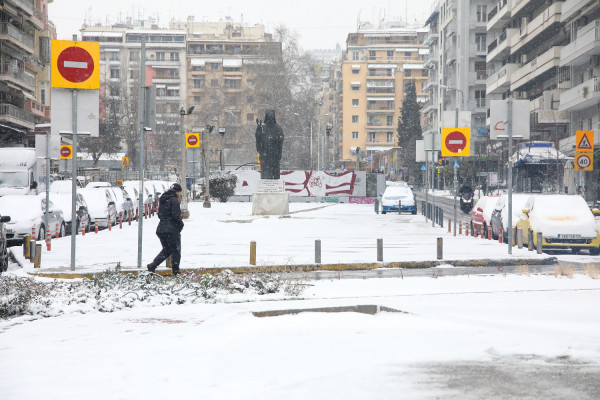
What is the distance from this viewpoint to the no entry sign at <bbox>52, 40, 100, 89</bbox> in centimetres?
1378

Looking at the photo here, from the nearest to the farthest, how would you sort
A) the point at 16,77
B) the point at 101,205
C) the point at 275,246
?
1. the point at 275,246
2. the point at 101,205
3. the point at 16,77

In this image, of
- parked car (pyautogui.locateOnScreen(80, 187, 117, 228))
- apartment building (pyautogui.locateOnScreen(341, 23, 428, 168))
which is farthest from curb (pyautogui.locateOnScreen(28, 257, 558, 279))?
apartment building (pyautogui.locateOnScreen(341, 23, 428, 168))

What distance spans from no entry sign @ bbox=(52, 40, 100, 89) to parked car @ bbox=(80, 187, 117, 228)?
15675 millimetres

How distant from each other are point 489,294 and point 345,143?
134613 mm

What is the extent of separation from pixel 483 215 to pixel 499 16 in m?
49.6

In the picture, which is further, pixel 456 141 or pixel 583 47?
pixel 583 47

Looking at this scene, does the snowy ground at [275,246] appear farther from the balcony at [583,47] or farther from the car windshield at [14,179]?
the balcony at [583,47]

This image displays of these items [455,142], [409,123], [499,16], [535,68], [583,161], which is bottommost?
[583,161]

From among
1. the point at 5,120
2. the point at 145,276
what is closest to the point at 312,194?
the point at 5,120

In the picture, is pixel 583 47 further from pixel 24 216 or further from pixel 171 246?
pixel 171 246

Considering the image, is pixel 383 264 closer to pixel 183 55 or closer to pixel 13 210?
pixel 13 210

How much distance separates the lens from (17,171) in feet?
110

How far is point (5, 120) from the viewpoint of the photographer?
59219 millimetres

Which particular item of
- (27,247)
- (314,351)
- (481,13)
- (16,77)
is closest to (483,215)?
(27,247)
